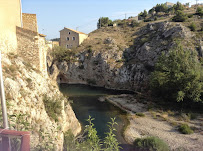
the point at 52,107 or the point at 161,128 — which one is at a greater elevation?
the point at 52,107

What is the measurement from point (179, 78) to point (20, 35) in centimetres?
1804

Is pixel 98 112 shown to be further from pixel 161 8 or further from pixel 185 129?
pixel 161 8

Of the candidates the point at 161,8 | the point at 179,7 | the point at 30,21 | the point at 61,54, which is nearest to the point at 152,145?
the point at 30,21

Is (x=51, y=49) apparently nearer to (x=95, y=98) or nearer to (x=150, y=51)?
(x=95, y=98)

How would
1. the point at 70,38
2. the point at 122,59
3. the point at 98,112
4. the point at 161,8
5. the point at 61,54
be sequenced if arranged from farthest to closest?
1. the point at 161,8
2. the point at 70,38
3. the point at 61,54
4. the point at 122,59
5. the point at 98,112

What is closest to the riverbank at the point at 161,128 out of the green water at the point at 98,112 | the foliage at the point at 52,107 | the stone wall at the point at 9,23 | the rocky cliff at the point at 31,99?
the green water at the point at 98,112

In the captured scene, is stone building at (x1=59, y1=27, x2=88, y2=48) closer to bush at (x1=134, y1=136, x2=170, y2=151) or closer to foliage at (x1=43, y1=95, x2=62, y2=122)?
foliage at (x1=43, y1=95, x2=62, y2=122)

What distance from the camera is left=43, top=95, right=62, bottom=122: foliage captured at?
10.1 m

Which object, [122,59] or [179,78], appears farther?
[122,59]

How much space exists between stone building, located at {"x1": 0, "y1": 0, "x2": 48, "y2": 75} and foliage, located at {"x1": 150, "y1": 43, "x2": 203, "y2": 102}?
16149mm

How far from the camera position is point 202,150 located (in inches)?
478

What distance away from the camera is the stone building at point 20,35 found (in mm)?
10461

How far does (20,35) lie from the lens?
11672mm

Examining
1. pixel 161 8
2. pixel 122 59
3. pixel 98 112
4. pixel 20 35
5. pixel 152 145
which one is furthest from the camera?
pixel 161 8
